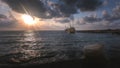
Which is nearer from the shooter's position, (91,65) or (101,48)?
(91,65)

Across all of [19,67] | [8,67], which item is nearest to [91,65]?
[19,67]

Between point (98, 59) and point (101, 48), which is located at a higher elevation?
point (101, 48)

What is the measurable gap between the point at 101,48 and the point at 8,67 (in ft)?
33.8

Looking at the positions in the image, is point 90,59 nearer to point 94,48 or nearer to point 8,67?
point 94,48

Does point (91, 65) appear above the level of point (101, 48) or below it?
below

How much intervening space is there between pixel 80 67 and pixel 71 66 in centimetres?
98

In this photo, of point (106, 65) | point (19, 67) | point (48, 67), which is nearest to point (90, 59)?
point (106, 65)

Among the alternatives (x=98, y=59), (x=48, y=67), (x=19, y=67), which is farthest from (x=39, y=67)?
(x=98, y=59)

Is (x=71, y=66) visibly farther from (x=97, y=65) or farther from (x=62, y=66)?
(x=97, y=65)

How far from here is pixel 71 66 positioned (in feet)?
44.9

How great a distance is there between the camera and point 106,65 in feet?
44.1

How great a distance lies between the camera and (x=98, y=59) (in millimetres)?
13891

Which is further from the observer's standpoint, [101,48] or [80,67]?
[101,48]

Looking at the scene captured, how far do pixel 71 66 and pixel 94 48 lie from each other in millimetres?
3146
